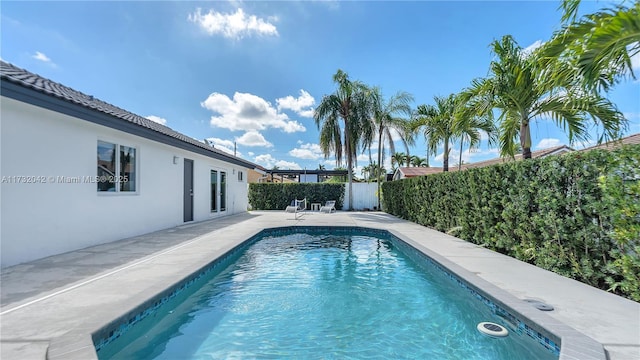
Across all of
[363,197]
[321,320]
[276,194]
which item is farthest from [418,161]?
[321,320]

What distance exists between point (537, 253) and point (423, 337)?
12.5 feet

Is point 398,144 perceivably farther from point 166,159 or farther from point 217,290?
point 217,290

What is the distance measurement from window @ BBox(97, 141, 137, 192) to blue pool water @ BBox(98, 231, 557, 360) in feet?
14.4

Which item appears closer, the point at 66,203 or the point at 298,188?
the point at 66,203

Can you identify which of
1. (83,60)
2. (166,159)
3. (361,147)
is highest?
(83,60)

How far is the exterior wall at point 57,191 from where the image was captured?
563 centimetres

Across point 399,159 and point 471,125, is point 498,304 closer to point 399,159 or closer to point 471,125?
point 471,125

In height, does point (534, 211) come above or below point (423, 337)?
above

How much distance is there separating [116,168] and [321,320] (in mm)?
7628

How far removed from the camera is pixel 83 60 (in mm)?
11414

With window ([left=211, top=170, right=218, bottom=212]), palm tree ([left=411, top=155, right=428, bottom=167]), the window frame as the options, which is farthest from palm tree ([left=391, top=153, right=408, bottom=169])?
the window frame

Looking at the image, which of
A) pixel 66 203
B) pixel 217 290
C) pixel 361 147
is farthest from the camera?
pixel 361 147

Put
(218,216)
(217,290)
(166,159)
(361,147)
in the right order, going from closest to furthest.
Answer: (217,290) → (166,159) → (218,216) → (361,147)

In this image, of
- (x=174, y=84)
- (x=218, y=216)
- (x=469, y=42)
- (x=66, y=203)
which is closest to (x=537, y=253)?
(x=469, y=42)
